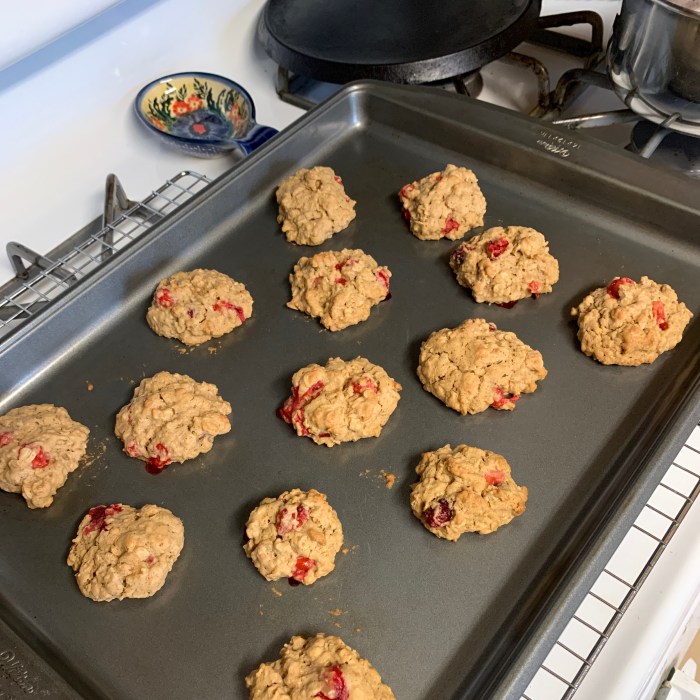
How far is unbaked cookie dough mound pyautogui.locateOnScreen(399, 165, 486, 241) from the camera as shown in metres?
1.71

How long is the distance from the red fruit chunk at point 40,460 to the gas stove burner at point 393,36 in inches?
46.4

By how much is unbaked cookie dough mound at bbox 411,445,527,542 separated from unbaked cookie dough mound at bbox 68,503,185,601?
0.45m

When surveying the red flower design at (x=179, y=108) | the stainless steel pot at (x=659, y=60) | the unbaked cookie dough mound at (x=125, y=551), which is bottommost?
the unbaked cookie dough mound at (x=125, y=551)

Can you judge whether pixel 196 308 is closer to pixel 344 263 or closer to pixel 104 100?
pixel 344 263

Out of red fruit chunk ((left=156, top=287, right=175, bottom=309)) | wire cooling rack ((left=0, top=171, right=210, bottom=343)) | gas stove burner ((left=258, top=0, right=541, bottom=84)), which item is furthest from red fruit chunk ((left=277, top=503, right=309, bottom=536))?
gas stove burner ((left=258, top=0, right=541, bottom=84))

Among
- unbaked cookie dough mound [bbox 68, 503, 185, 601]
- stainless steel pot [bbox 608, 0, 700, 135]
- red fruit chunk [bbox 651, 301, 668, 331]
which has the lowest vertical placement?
unbaked cookie dough mound [bbox 68, 503, 185, 601]

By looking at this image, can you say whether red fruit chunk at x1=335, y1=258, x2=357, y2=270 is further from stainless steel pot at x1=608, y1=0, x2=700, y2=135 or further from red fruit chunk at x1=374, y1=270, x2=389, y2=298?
stainless steel pot at x1=608, y1=0, x2=700, y2=135

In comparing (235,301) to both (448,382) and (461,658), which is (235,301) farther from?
(461,658)

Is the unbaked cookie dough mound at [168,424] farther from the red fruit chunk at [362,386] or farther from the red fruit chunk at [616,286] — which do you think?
the red fruit chunk at [616,286]

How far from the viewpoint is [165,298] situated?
5.21ft

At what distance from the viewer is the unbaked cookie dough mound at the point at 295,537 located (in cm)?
126

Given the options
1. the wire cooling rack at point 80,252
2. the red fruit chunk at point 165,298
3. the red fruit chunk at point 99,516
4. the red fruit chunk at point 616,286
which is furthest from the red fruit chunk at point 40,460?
the red fruit chunk at point 616,286

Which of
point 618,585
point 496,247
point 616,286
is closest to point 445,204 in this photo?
point 496,247

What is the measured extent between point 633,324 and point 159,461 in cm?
98
